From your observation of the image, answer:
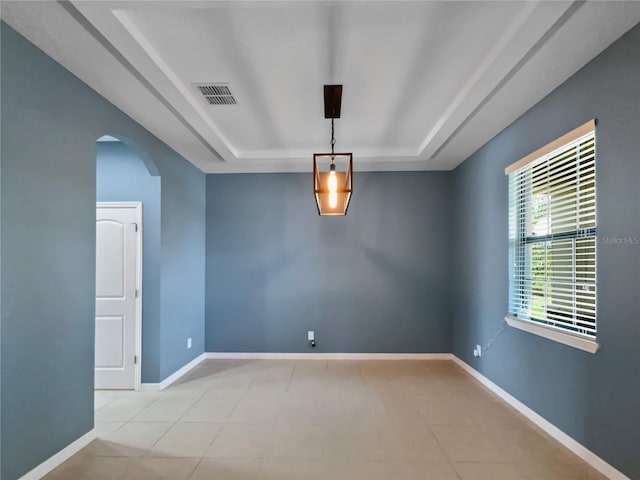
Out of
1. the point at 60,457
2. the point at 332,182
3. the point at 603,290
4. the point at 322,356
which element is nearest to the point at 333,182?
the point at 332,182

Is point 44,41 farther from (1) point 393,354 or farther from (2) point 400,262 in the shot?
(1) point 393,354

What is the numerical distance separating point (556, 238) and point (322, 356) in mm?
3435

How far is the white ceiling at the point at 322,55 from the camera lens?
6.43ft

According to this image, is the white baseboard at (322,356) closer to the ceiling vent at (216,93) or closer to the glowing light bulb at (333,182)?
the glowing light bulb at (333,182)

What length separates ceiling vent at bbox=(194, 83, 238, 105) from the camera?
2.89 metres

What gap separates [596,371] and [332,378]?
267 centimetres

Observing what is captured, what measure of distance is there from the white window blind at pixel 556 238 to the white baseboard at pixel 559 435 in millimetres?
787

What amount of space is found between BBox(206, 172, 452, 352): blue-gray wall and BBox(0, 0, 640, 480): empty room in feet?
1.06

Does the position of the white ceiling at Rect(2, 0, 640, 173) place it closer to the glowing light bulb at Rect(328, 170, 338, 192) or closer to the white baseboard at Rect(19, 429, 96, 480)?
the glowing light bulb at Rect(328, 170, 338, 192)

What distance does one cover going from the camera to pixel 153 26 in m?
2.13

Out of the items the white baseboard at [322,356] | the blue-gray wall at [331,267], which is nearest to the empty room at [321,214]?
the white baseboard at [322,356]

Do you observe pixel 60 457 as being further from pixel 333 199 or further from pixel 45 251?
pixel 333 199

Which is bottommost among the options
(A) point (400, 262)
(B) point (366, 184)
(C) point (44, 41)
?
(A) point (400, 262)

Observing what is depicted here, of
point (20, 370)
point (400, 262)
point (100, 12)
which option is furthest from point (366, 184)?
point (20, 370)
